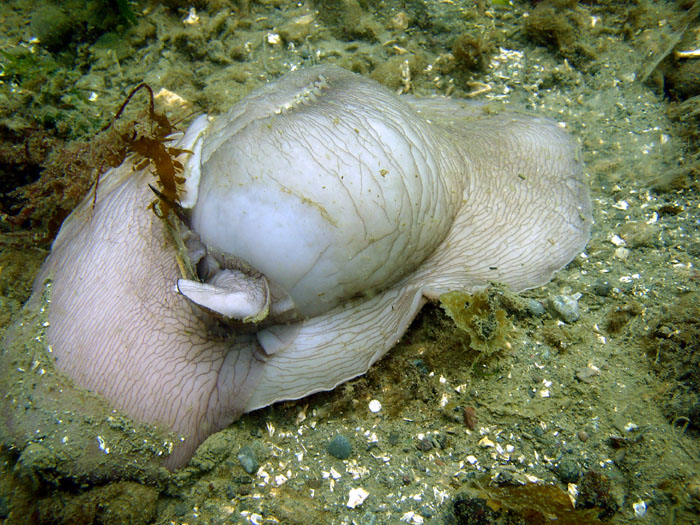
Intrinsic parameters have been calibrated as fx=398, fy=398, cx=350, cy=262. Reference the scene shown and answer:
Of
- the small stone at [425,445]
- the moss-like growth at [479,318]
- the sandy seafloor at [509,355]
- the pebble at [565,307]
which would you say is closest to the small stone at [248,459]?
the sandy seafloor at [509,355]

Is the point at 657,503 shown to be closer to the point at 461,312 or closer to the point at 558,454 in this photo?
the point at 558,454

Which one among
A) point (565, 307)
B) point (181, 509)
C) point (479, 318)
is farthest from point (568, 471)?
point (181, 509)

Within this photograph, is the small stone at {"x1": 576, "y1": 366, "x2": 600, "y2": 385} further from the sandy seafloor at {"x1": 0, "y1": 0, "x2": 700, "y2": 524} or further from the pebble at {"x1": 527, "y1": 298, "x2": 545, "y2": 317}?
the pebble at {"x1": 527, "y1": 298, "x2": 545, "y2": 317}

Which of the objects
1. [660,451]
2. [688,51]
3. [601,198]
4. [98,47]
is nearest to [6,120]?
[98,47]

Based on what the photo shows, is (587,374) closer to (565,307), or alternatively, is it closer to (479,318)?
(565,307)

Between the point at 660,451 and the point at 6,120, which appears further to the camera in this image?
the point at 6,120

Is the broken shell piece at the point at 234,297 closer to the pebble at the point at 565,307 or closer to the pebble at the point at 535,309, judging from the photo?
the pebble at the point at 535,309
